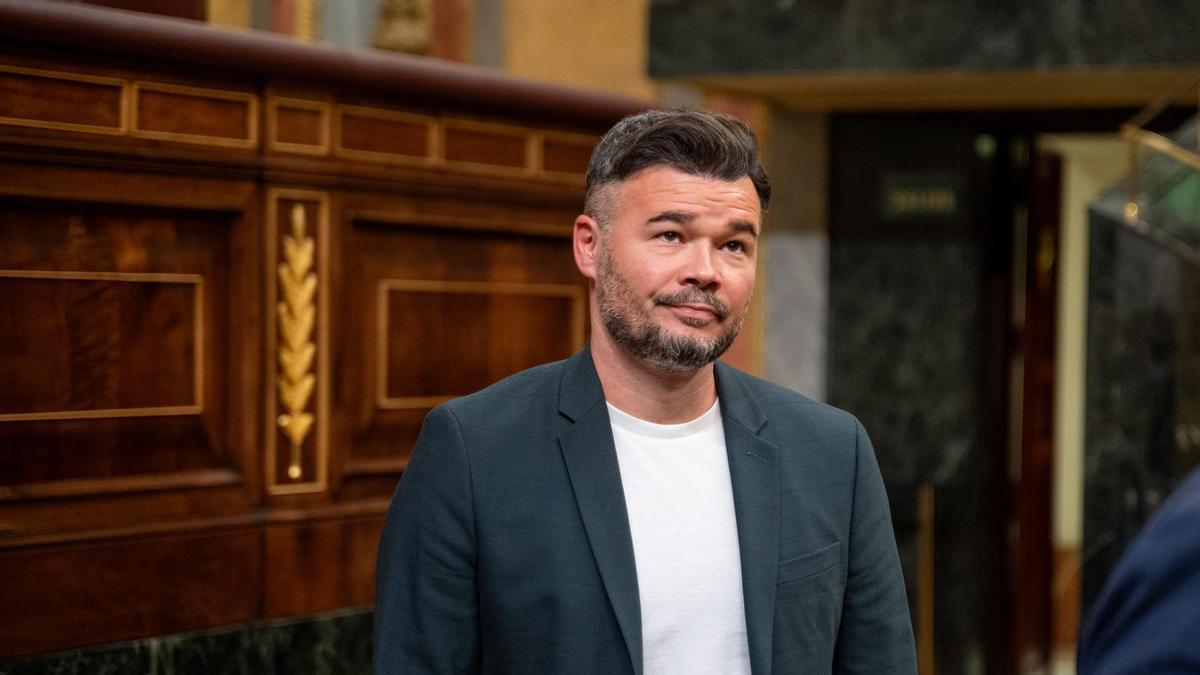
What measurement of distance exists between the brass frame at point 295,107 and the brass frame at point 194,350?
1.39 feet

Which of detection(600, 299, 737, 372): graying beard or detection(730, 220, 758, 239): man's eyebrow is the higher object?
detection(730, 220, 758, 239): man's eyebrow

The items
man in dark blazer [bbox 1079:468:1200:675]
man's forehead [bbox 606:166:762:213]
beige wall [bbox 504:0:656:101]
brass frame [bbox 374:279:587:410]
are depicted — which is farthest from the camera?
beige wall [bbox 504:0:656:101]

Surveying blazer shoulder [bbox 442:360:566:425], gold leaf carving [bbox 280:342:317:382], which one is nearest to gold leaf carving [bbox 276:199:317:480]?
gold leaf carving [bbox 280:342:317:382]

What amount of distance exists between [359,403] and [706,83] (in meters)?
2.31

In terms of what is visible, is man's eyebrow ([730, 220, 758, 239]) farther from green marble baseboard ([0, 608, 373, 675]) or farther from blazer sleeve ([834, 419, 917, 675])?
green marble baseboard ([0, 608, 373, 675])

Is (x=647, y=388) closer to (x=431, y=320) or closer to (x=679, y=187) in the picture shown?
(x=679, y=187)

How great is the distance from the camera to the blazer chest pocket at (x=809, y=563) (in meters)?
2.01

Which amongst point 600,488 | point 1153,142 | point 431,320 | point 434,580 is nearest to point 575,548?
point 600,488

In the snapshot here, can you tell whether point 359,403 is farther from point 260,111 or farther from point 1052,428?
point 1052,428

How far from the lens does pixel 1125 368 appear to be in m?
5.75

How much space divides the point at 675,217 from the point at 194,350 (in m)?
2.25

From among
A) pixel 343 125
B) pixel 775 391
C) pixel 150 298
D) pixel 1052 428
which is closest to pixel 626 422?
pixel 775 391

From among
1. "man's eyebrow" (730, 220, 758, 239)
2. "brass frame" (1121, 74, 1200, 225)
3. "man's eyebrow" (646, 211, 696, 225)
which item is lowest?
"man's eyebrow" (730, 220, 758, 239)

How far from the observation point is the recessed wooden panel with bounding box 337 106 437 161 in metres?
4.26
